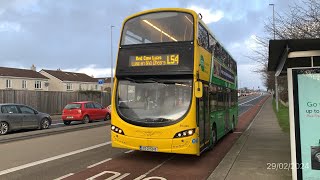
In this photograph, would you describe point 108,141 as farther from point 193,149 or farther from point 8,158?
point 193,149

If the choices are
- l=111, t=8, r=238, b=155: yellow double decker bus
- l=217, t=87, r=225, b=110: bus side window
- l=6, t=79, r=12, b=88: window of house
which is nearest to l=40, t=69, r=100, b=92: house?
l=6, t=79, r=12, b=88: window of house

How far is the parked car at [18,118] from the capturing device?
16688 millimetres

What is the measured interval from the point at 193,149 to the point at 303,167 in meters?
2.79

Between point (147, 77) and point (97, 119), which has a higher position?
point (147, 77)

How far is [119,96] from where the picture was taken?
952 cm

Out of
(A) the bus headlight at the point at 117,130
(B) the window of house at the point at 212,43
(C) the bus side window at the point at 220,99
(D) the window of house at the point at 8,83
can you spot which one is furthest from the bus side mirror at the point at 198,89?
(D) the window of house at the point at 8,83

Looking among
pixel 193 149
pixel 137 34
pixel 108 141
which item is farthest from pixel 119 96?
pixel 108 141

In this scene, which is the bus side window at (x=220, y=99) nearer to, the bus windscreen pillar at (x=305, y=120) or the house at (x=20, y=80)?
the bus windscreen pillar at (x=305, y=120)

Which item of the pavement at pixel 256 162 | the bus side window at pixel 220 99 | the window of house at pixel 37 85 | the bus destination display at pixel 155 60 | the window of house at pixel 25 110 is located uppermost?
the window of house at pixel 37 85

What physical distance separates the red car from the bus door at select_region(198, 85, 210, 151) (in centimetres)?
1440

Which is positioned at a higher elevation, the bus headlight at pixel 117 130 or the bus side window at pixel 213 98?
the bus side window at pixel 213 98

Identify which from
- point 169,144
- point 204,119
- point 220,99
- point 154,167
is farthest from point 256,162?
point 220,99

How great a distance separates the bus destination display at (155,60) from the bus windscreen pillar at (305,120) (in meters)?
3.45

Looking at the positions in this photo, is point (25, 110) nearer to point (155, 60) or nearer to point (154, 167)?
point (155, 60)
